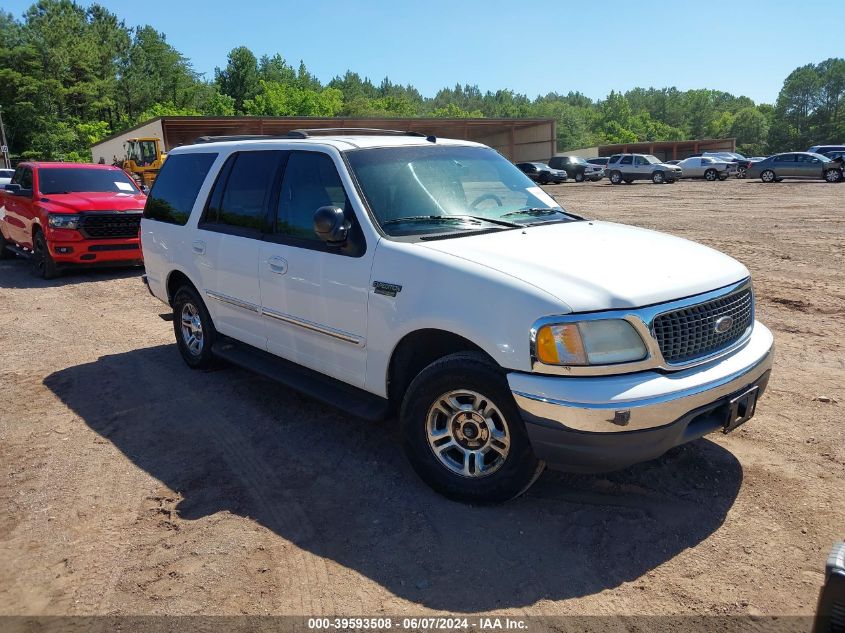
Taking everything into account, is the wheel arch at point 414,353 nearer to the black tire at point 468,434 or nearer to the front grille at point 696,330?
the black tire at point 468,434

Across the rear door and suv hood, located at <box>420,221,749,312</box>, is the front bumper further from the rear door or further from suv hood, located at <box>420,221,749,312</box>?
the rear door

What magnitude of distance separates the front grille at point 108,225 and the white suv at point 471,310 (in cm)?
662

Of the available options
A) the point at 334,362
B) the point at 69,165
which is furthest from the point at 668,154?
the point at 334,362

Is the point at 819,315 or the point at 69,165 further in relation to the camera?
the point at 69,165

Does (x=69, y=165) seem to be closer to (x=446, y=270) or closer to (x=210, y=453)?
(x=210, y=453)

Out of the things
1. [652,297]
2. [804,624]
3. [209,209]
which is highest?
[209,209]

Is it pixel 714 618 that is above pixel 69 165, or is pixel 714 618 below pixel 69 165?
below

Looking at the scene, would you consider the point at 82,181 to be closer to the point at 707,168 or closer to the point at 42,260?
the point at 42,260

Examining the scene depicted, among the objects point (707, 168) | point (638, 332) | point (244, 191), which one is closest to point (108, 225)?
point (244, 191)

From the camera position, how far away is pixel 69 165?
12.0 m

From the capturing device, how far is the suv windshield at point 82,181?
37.9ft

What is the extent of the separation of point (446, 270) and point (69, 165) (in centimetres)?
1134

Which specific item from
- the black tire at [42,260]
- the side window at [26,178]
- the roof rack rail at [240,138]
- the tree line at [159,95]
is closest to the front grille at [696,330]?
the roof rack rail at [240,138]

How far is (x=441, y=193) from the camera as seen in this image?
13.7 ft
